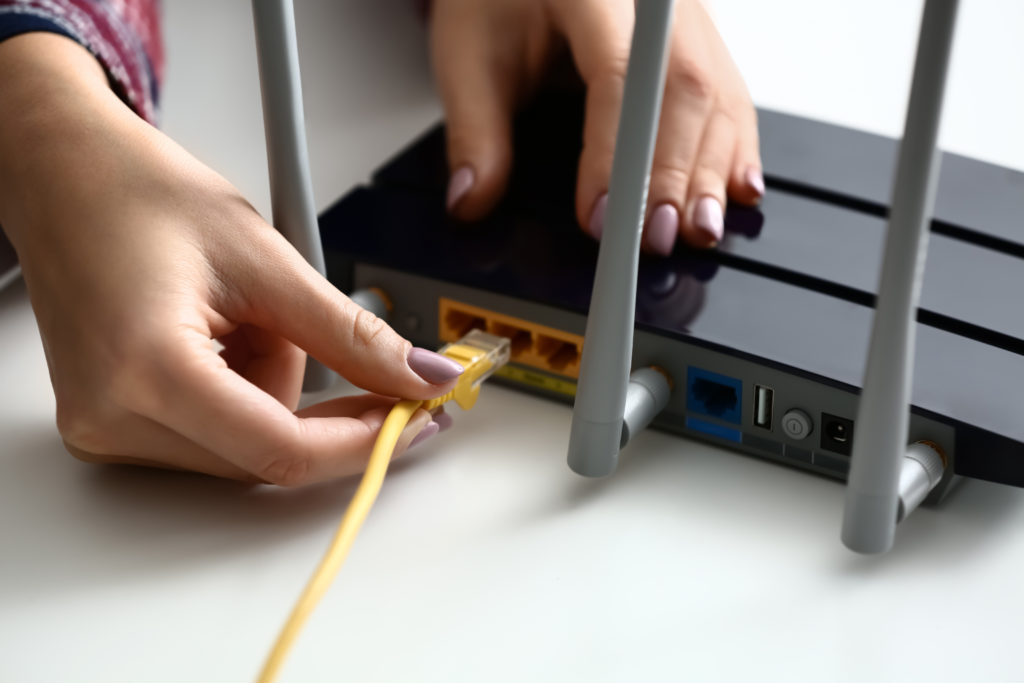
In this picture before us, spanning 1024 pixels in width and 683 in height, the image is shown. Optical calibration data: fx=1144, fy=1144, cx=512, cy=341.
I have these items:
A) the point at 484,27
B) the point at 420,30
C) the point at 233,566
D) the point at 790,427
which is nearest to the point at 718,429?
the point at 790,427

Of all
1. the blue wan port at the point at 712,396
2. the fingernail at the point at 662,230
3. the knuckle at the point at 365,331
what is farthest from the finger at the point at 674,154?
the knuckle at the point at 365,331

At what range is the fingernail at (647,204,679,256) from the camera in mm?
722

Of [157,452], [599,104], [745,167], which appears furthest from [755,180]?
[157,452]

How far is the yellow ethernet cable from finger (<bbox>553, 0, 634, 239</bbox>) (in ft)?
0.39

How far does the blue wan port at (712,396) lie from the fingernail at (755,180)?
0.19 meters

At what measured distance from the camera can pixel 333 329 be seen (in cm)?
59

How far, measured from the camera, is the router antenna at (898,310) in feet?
1.37

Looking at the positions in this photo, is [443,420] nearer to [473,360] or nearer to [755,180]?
[473,360]

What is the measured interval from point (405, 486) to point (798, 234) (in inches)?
12.4

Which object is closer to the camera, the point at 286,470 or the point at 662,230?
the point at 286,470

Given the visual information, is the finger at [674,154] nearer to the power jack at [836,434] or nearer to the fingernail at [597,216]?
the fingernail at [597,216]

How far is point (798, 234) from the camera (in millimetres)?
759

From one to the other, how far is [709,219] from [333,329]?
267 millimetres

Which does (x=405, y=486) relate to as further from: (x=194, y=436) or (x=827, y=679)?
(x=827, y=679)
